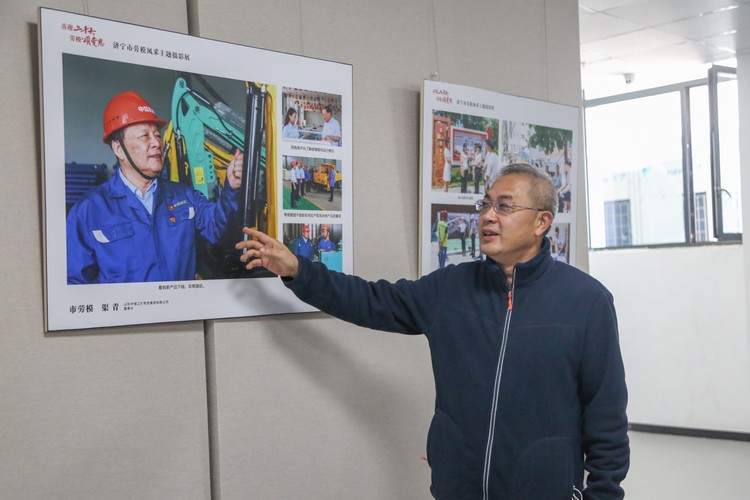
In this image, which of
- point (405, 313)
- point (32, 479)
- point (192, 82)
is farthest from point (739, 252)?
point (32, 479)

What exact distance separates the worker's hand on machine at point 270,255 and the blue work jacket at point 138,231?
118 millimetres

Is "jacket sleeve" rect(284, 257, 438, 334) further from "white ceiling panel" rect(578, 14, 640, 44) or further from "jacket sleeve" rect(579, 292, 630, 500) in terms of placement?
"white ceiling panel" rect(578, 14, 640, 44)

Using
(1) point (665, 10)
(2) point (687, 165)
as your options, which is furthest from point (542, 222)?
(2) point (687, 165)

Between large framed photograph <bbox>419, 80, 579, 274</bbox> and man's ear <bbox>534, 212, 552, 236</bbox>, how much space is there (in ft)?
2.30

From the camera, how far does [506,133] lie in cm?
319

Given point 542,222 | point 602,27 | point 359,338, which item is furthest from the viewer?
point 602,27

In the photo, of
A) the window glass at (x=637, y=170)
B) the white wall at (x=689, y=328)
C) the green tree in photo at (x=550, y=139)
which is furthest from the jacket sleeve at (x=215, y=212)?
the window glass at (x=637, y=170)

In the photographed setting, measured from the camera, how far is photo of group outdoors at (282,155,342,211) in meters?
2.46

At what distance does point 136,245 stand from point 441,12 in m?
1.64

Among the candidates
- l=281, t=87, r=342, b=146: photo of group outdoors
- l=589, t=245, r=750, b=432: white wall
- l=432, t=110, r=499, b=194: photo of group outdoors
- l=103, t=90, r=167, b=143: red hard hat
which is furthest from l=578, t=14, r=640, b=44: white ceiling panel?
l=103, t=90, r=167, b=143: red hard hat

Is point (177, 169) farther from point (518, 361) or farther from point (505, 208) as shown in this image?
point (518, 361)

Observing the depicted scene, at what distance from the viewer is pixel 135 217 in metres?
2.12

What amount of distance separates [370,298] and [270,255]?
0.36 metres

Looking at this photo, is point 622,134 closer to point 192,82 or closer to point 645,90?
point 645,90
